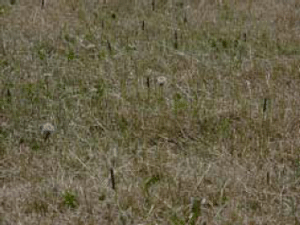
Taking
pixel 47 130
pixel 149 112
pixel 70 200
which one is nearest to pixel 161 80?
pixel 149 112

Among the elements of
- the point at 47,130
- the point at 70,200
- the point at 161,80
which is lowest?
the point at 70,200

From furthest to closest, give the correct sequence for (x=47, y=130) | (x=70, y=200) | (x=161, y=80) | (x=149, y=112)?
(x=161, y=80), (x=149, y=112), (x=47, y=130), (x=70, y=200)

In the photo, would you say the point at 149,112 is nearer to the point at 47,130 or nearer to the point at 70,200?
the point at 47,130

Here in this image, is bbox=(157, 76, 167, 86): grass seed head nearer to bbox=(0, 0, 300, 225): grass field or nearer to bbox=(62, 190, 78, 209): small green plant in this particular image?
bbox=(0, 0, 300, 225): grass field

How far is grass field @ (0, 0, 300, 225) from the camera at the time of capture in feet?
10.5

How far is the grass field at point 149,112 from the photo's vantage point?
3.21 m

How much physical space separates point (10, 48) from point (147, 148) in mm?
1780

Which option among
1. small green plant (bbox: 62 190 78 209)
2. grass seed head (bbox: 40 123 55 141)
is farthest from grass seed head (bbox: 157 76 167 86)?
small green plant (bbox: 62 190 78 209)

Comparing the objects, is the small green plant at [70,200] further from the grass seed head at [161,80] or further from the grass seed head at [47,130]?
the grass seed head at [161,80]

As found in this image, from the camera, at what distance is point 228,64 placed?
15.9 feet

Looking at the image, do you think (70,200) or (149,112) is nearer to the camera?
(70,200)

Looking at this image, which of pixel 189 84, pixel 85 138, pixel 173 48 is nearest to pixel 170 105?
pixel 189 84

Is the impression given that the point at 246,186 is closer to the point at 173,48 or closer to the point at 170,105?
the point at 170,105

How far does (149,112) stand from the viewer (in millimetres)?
4113
